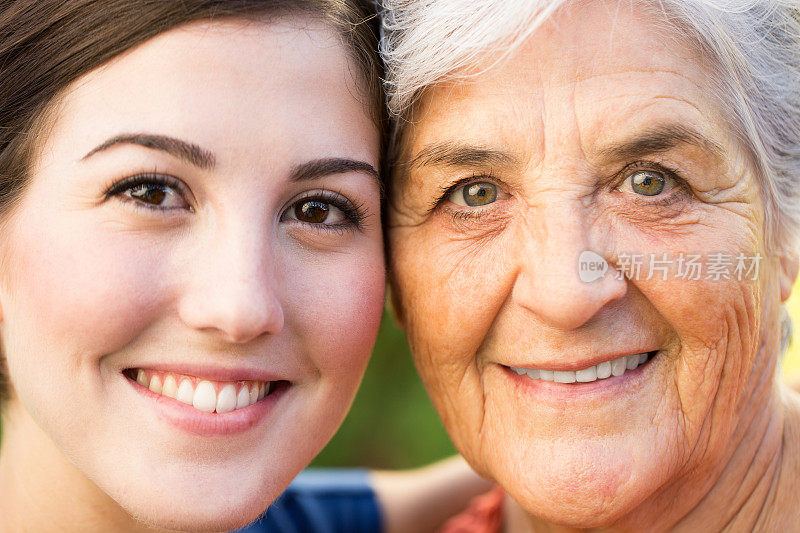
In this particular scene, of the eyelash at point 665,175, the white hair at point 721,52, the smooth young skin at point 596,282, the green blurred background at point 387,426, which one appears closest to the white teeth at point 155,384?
the smooth young skin at point 596,282

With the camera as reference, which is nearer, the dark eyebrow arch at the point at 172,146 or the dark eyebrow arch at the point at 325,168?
the dark eyebrow arch at the point at 172,146

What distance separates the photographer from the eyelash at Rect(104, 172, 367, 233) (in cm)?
217

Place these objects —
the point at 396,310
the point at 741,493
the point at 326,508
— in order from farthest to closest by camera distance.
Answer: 1. the point at 326,508
2. the point at 396,310
3. the point at 741,493

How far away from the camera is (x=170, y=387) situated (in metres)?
2.26

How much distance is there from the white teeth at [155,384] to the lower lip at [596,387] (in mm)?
1082

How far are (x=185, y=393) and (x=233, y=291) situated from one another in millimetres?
392

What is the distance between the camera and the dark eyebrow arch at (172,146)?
83.0 inches

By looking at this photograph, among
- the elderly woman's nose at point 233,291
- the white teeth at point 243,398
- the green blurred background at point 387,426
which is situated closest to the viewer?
the elderly woman's nose at point 233,291

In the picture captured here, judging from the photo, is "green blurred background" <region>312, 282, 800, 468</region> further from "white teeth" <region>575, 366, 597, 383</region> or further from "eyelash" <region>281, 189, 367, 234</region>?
"white teeth" <region>575, 366, 597, 383</region>

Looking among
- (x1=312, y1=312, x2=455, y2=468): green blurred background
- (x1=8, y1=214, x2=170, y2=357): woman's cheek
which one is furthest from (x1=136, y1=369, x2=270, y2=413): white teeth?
(x1=312, y1=312, x2=455, y2=468): green blurred background

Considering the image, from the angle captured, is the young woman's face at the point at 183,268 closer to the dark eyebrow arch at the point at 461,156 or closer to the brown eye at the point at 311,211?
the brown eye at the point at 311,211

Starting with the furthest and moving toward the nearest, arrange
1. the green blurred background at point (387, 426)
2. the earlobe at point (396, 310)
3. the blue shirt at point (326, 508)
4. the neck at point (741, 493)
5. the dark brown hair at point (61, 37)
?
the green blurred background at point (387, 426)
the blue shirt at point (326, 508)
the earlobe at point (396, 310)
the neck at point (741, 493)
the dark brown hair at point (61, 37)

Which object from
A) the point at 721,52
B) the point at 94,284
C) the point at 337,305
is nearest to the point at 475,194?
the point at 337,305

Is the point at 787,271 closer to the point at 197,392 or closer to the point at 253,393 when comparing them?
the point at 253,393
